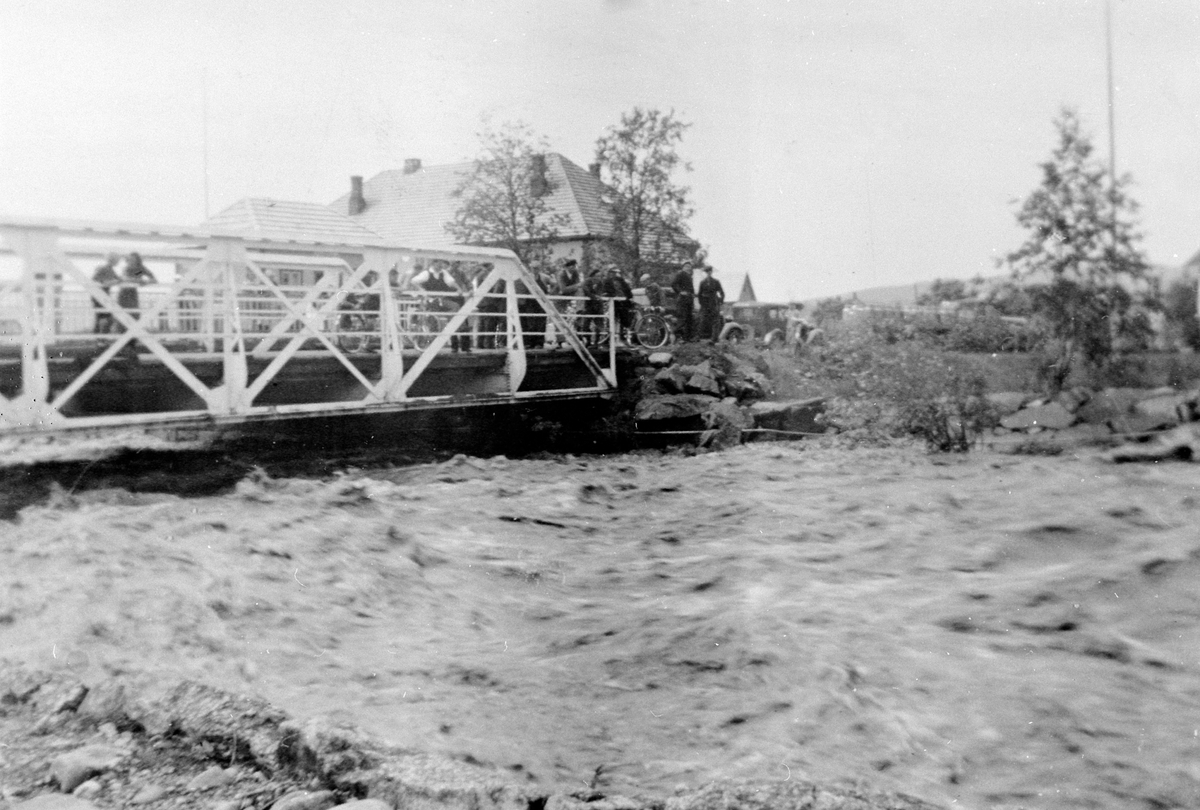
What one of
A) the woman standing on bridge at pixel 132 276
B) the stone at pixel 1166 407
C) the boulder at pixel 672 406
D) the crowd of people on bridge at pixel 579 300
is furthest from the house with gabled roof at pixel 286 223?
the stone at pixel 1166 407

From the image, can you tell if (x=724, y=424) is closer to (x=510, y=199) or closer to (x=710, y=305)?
(x=710, y=305)

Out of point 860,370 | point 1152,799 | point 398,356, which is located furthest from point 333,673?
point 398,356

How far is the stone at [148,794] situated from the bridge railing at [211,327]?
5.07 m

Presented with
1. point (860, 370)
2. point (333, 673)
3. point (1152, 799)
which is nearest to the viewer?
point (1152, 799)

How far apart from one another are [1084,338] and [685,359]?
8044 millimetres

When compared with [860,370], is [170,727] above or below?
below

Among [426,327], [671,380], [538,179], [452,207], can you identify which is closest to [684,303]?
[671,380]

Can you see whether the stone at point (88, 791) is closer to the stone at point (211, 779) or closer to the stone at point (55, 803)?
the stone at point (55, 803)

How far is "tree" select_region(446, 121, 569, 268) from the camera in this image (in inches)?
259

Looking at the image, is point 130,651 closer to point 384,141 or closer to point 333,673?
point 333,673

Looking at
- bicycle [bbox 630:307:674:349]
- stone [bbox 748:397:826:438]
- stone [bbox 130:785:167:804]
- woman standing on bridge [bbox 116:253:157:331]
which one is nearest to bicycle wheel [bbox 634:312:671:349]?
bicycle [bbox 630:307:674:349]

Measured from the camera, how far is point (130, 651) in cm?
451

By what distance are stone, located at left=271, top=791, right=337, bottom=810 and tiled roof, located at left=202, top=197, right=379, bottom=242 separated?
5164 millimetres

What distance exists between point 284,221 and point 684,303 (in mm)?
5272
